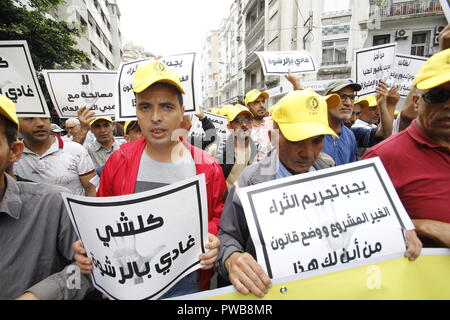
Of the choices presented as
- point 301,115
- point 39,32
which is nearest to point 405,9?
point 39,32

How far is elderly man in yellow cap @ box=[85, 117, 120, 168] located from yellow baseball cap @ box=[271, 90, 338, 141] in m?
2.87

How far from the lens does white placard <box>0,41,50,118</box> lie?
2.22 metres

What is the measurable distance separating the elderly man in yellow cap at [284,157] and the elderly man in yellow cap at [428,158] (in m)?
0.43

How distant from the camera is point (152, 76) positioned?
1.71 m

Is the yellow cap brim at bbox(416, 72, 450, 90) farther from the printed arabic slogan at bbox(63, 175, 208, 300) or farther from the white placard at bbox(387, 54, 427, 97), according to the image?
the white placard at bbox(387, 54, 427, 97)

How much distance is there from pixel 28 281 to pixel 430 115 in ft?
7.32

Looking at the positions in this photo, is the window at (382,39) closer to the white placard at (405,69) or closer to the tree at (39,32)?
the white placard at (405,69)

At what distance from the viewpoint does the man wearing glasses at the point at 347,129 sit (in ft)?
8.64

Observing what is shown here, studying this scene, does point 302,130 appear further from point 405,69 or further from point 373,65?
point 405,69

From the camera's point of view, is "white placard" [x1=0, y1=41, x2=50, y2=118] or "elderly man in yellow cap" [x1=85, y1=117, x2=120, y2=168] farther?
"elderly man in yellow cap" [x1=85, y1=117, x2=120, y2=168]

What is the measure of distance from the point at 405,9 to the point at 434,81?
72.5 ft

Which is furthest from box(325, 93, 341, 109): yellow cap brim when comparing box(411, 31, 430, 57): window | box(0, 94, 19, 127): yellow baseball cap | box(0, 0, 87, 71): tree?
box(411, 31, 430, 57): window

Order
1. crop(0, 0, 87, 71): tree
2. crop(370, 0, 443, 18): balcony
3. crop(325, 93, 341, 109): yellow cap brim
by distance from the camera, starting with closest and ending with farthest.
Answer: crop(325, 93, 341, 109): yellow cap brim, crop(0, 0, 87, 71): tree, crop(370, 0, 443, 18): balcony
